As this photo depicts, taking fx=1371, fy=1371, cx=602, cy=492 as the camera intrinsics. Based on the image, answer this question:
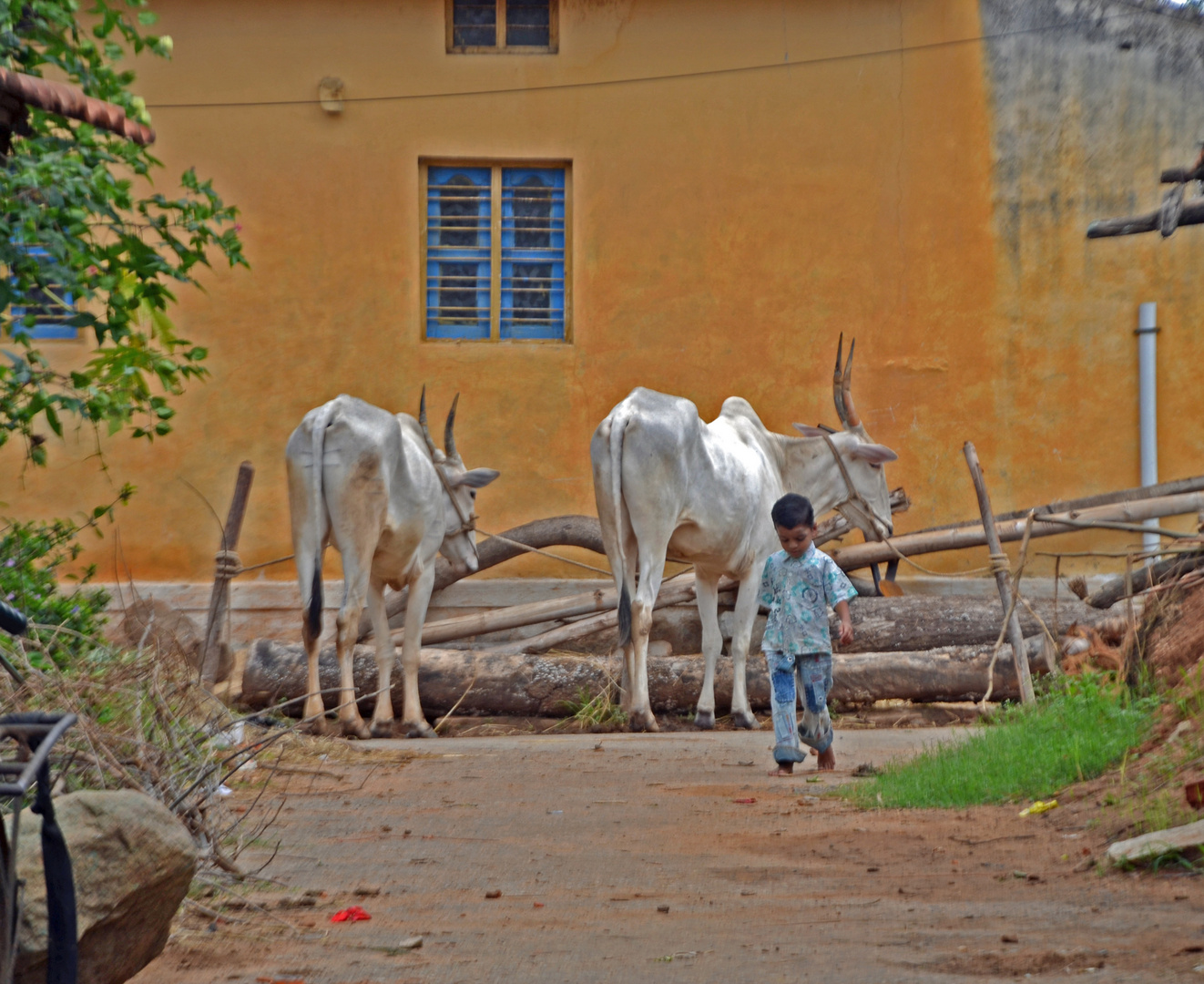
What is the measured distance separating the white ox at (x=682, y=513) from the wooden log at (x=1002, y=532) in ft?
2.60

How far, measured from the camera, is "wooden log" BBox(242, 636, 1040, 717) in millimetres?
9891

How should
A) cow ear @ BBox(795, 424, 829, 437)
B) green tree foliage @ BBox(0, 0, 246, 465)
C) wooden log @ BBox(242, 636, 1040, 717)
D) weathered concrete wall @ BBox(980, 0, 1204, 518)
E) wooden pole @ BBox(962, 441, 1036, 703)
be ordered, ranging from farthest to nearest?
1. weathered concrete wall @ BBox(980, 0, 1204, 518)
2. cow ear @ BBox(795, 424, 829, 437)
3. wooden log @ BBox(242, 636, 1040, 717)
4. wooden pole @ BBox(962, 441, 1036, 703)
5. green tree foliage @ BBox(0, 0, 246, 465)

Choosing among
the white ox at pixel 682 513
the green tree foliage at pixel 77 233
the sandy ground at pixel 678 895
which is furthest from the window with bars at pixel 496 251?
the sandy ground at pixel 678 895

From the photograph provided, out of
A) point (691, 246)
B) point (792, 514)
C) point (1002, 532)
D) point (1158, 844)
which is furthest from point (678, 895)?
point (691, 246)

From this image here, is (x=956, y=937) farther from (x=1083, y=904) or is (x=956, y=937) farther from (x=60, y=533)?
(x=60, y=533)

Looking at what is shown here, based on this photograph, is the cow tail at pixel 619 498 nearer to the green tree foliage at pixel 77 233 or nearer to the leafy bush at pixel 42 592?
the green tree foliage at pixel 77 233

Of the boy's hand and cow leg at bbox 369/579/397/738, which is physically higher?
the boy's hand

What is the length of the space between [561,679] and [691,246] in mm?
5096

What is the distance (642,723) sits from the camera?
942 centimetres

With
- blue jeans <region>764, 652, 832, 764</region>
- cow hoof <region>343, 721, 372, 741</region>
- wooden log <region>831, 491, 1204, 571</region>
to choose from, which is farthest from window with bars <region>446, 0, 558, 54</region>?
blue jeans <region>764, 652, 832, 764</region>

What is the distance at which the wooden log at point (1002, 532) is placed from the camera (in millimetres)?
10195

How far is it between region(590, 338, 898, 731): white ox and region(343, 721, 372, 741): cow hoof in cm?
181

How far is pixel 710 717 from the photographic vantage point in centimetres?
966

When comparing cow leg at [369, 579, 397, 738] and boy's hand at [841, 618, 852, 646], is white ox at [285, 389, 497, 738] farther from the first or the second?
boy's hand at [841, 618, 852, 646]
